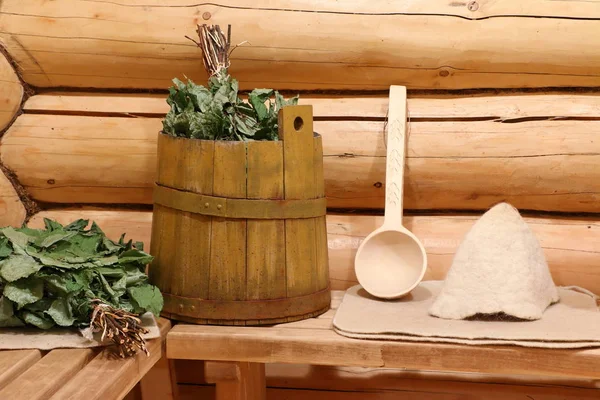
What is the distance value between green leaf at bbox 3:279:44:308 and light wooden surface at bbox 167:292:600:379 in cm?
31

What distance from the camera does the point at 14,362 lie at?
5.29ft

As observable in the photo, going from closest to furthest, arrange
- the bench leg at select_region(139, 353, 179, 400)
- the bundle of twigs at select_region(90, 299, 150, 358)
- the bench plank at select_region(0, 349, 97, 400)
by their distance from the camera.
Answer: the bench plank at select_region(0, 349, 97, 400) < the bundle of twigs at select_region(90, 299, 150, 358) < the bench leg at select_region(139, 353, 179, 400)

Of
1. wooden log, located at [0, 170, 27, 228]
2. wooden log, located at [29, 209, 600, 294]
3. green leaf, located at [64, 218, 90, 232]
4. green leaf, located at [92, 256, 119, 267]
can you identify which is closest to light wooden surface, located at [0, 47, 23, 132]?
wooden log, located at [0, 170, 27, 228]

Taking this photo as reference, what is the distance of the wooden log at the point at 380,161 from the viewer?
2096 millimetres

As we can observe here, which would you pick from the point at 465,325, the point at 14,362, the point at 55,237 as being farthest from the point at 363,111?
the point at 14,362

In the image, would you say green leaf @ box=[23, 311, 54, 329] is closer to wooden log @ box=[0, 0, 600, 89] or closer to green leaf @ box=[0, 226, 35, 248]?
green leaf @ box=[0, 226, 35, 248]

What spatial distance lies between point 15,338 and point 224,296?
47 centimetres

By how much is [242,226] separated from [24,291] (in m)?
0.49

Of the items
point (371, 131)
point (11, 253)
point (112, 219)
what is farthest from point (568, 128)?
point (11, 253)

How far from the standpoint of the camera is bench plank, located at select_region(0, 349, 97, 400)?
58.2 inches

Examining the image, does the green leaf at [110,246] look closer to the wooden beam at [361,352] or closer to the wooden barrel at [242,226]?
the wooden barrel at [242,226]

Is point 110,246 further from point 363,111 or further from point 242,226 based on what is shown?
point 363,111

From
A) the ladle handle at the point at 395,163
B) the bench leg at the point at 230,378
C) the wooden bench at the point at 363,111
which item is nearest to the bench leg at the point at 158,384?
the wooden bench at the point at 363,111

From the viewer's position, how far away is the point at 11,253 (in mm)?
1753
